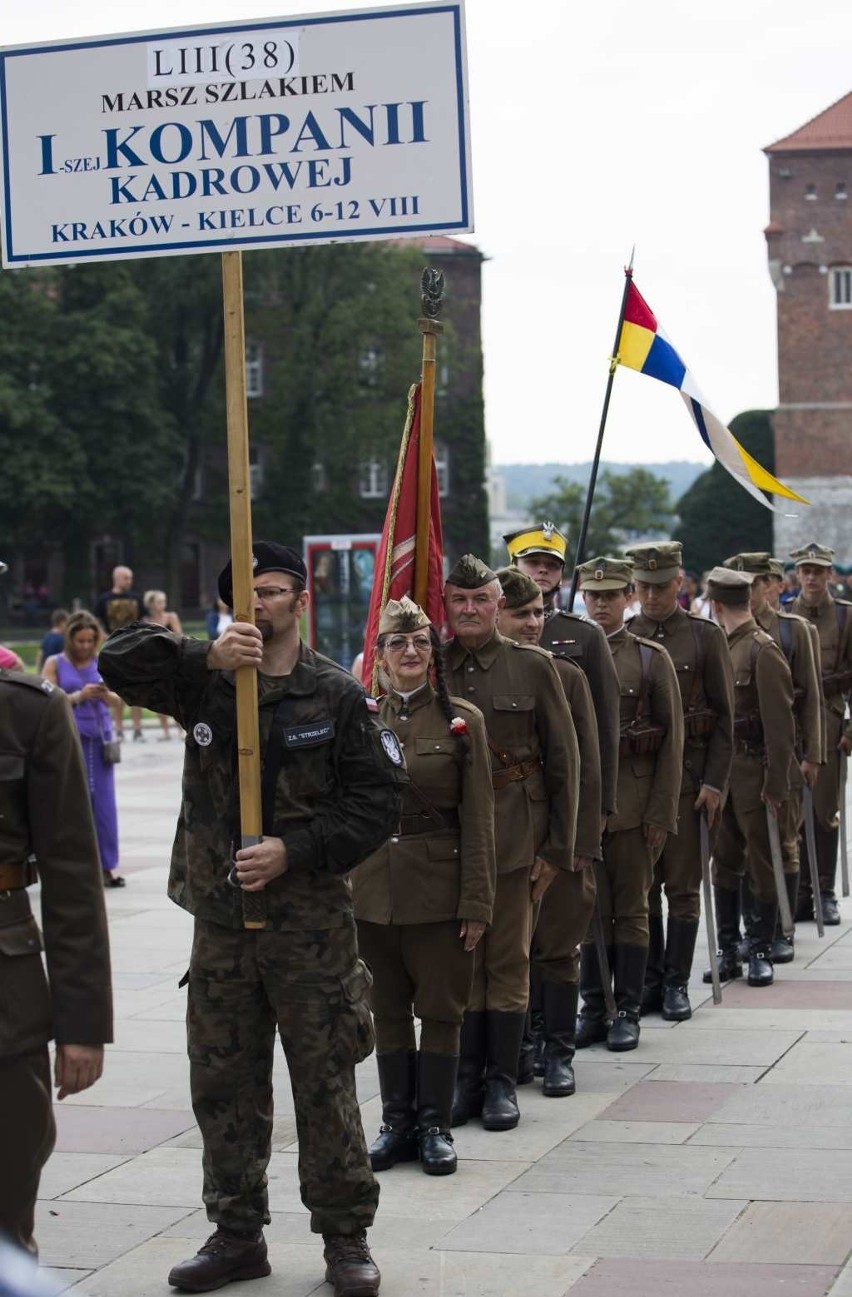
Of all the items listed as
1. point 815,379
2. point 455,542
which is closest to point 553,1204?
point 815,379

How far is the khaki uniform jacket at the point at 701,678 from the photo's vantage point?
8.91 m

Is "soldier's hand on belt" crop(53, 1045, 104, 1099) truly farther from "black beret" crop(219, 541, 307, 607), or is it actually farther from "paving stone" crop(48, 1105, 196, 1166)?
"paving stone" crop(48, 1105, 196, 1166)

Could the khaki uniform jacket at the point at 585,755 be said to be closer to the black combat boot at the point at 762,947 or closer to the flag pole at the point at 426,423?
the flag pole at the point at 426,423

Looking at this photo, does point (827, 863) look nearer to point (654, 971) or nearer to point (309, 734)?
point (654, 971)

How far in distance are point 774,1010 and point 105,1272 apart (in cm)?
421

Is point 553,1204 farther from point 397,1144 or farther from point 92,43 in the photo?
point 92,43

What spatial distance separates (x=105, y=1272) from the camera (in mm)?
5289

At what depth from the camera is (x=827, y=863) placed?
11.5 metres

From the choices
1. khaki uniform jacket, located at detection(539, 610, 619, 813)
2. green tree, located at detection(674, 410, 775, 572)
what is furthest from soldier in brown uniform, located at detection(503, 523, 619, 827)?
green tree, located at detection(674, 410, 775, 572)

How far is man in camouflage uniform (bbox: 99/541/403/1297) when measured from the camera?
5.11 metres

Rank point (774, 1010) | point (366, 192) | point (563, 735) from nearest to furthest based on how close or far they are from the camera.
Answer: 1. point (366, 192)
2. point (563, 735)
3. point (774, 1010)

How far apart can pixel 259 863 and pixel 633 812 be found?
11.6ft

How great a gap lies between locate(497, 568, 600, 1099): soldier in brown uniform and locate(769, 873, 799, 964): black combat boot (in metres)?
2.58

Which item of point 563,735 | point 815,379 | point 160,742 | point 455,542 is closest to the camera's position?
point 563,735
